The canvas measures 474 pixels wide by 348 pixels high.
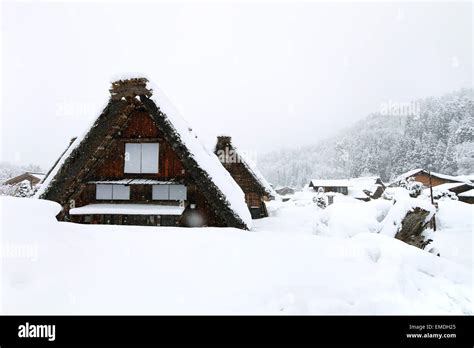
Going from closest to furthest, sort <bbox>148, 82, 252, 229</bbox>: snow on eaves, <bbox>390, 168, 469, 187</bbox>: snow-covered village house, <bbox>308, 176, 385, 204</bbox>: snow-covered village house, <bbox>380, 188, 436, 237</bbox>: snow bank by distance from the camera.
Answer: <bbox>148, 82, 252, 229</bbox>: snow on eaves → <bbox>380, 188, 436, 237</bbox>: snow bank → <bbox>390, 168, 469, 187</bbox>: snow-covered village house → <bbox>308, 176, 385, 204</bbox>: snow-covered village house

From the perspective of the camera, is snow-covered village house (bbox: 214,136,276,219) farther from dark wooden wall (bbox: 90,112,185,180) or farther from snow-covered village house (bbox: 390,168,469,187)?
snow-covered village house (bbox: 390,168,469,187)

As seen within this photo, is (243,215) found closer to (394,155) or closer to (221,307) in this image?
(221,307)

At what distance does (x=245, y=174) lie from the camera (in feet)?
54.4

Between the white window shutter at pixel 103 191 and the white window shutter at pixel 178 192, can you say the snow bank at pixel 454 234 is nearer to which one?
the white window shutter at pixel 178 192

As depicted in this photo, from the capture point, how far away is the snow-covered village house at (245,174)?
16312mm

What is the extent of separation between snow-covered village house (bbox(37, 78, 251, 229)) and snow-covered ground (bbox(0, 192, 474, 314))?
3.31 metres

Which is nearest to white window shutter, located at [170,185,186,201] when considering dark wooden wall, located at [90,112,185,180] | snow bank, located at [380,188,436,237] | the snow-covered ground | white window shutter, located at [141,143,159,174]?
dark wooden wall, located at [90,112,185,180]

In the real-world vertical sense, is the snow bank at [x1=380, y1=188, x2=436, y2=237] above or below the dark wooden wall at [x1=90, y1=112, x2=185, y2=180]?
below

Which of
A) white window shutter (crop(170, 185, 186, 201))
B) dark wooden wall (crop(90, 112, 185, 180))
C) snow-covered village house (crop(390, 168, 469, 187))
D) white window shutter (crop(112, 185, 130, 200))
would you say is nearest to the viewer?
white window shutter (crop(170, 185, 186, 201))

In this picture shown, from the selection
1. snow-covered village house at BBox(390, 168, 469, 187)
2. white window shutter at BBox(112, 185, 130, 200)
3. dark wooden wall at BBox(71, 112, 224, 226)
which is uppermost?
dark wooden wall at BBox(71, 112, 224, 226)

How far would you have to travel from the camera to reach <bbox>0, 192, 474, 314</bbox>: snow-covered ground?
2.74 metres

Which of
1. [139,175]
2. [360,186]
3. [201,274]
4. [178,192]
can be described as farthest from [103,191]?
[360,186]

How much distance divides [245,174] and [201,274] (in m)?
13.3
